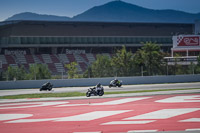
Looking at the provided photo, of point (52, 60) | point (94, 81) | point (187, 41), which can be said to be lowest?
point (94, 81)

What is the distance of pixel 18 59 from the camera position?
3054 inches

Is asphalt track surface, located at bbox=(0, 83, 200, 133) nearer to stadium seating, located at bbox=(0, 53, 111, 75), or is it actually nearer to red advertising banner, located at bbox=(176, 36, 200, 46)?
red advertising banner, located at bbox=(176, 36, 200, 46)

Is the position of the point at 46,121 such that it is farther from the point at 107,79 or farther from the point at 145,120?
the point at 107,79

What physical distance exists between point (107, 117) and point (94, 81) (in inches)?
1044

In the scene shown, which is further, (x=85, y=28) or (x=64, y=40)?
(x=85, y=28)

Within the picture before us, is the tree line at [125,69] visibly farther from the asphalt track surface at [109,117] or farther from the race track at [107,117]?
the race track at [107,117]

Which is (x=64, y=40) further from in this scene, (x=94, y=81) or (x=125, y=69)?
(x=94, y=81)

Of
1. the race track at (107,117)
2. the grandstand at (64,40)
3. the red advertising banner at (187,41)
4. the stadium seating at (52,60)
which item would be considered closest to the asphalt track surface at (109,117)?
the race track at (107,117)

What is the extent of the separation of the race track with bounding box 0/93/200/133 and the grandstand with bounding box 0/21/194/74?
50174 mm

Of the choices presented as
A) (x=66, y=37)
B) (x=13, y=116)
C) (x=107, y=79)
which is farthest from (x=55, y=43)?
(x=13, y=116)

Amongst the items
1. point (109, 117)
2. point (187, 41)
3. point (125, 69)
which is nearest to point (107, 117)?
point (109, 117)

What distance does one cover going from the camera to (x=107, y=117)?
20.1 meters

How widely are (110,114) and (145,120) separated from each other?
2.93 meters

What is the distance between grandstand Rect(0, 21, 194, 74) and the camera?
259 ft
